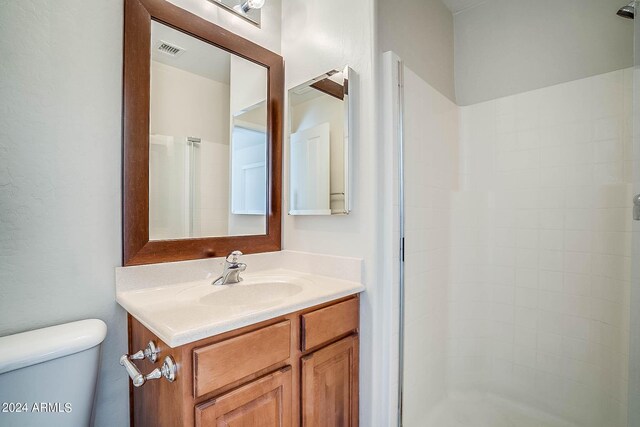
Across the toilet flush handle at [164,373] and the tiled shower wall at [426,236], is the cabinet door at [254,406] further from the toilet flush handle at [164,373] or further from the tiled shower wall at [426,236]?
the tiled shower wall at [426,236]

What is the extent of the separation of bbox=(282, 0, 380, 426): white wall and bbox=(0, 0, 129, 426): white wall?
0.84 m

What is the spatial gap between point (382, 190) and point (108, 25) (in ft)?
4.00

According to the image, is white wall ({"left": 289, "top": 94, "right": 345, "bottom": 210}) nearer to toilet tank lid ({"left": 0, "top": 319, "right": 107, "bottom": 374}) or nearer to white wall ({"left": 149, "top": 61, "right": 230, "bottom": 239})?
white wall ({"left": 149, "top": 61, "right": 230, "bottom": 239})

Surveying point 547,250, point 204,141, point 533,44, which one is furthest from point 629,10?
point 204,141

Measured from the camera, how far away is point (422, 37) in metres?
1.66

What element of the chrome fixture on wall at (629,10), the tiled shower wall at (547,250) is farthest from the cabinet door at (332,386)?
the chrome fixture on wall at (629,10)

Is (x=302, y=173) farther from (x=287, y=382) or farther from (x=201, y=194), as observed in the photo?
(x=287, y=382)

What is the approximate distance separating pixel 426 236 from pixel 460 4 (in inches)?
59.3

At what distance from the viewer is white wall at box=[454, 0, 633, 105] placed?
1.50 m

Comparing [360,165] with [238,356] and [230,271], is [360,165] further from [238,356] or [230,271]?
[238,356]

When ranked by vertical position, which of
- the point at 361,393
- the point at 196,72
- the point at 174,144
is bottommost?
the point at 361,393

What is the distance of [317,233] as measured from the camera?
1.48 meters

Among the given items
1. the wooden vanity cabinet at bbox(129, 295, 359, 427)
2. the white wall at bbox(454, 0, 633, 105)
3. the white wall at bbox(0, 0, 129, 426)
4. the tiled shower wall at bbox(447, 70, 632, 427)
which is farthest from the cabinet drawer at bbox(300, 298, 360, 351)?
the white wall at bbox(454, 0, 633, 105)

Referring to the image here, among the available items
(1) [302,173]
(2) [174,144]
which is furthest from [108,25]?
(1) [302,173]
